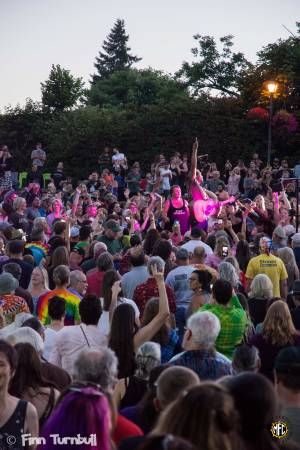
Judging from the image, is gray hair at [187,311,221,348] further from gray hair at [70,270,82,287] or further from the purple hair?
gray hair at [70,270,82,287]

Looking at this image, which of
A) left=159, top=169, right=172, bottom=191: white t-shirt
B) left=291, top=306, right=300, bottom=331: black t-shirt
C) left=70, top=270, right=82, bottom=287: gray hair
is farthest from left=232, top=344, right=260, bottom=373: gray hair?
left=159, top=169, right=172, bottom=191: white t-shirt

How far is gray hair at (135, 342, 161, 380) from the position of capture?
18.8ft

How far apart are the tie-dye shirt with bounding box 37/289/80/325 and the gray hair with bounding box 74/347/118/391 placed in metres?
3.96

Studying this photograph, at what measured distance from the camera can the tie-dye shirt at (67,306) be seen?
28.0 ft

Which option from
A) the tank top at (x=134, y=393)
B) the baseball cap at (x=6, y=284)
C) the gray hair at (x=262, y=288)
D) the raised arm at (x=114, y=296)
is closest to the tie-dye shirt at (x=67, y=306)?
the baseball cap at (x=6, y=284)

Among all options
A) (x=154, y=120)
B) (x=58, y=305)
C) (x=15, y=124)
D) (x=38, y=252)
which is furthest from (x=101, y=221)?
(x=15, y=124)

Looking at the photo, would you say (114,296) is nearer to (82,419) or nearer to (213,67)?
(82,419)

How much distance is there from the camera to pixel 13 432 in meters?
4.90

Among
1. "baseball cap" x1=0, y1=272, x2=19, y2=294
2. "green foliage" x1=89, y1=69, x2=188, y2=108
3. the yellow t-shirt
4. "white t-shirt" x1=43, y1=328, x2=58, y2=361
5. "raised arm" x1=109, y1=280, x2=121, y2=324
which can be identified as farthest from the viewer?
"green foliage" x1=89, y1=69, x2=188, y2=108

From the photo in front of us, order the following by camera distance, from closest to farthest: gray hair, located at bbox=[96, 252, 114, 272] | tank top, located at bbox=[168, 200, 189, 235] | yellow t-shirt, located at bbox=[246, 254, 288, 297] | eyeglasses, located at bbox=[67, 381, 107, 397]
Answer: eyeglasses, located at bbox=[67, 381, 107, 397] → gray hair, located at bbox=[96, 252, 114, 272] → yellow t-shirt, located at bbox=[246, 254, 288, 297] → tank top, located at bbox=[168, 200, 189, 235]

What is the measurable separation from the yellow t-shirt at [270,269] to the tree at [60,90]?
32379 mm

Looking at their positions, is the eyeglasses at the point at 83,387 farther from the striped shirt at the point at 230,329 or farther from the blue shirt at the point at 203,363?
the striped shirt at the point at 230,329

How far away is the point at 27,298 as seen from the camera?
28.9ft

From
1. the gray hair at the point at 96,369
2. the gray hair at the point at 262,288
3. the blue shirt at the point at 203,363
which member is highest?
the gray hair at the point at 262,288
